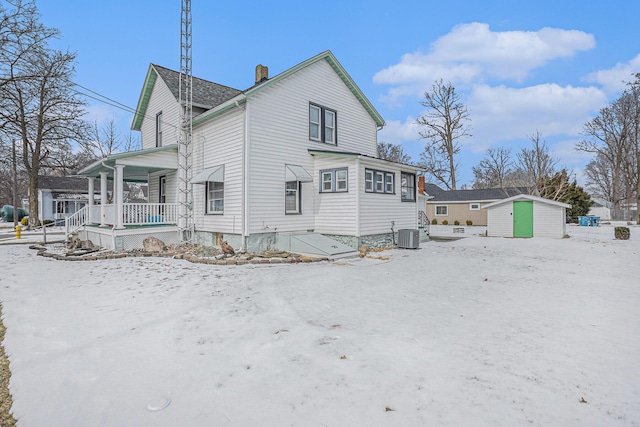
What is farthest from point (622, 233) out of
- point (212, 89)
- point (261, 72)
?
point (212, 89)

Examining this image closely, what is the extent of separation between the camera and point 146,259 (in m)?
10.4

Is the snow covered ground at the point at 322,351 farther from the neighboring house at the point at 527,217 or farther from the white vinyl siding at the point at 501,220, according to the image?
the white vinyl siding at the point at 501,220

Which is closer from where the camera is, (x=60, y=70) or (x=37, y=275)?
(x=37, y=275)

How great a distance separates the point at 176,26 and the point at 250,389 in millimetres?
15666

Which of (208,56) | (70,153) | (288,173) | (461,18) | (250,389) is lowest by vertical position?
(250,389)

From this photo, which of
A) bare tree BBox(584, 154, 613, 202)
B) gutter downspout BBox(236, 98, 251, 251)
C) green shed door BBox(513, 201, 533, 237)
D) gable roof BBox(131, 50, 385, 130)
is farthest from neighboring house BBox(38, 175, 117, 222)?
Result: bare tree BBox(584, 154, 613, 202)

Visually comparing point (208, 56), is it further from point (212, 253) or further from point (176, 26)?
point (212, 253)

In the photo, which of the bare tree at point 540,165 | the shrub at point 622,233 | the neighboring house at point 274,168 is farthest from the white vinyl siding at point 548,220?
the bare tree at point 540,165

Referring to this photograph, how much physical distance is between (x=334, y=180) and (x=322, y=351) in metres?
9.66

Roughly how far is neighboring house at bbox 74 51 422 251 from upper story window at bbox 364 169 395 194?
5 cm

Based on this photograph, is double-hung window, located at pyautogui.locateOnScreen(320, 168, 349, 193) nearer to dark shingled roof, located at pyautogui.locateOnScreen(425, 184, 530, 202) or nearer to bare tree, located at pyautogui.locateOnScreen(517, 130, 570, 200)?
dark shingled roof, located at pyautogui.locateOnScreen(425, 184, 530, 202)

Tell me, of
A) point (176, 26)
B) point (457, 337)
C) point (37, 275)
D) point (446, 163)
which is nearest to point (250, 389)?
point (457, 337)

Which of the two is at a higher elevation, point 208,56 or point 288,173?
point 208,56

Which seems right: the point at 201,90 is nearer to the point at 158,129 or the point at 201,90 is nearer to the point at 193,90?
the point at 193,90
